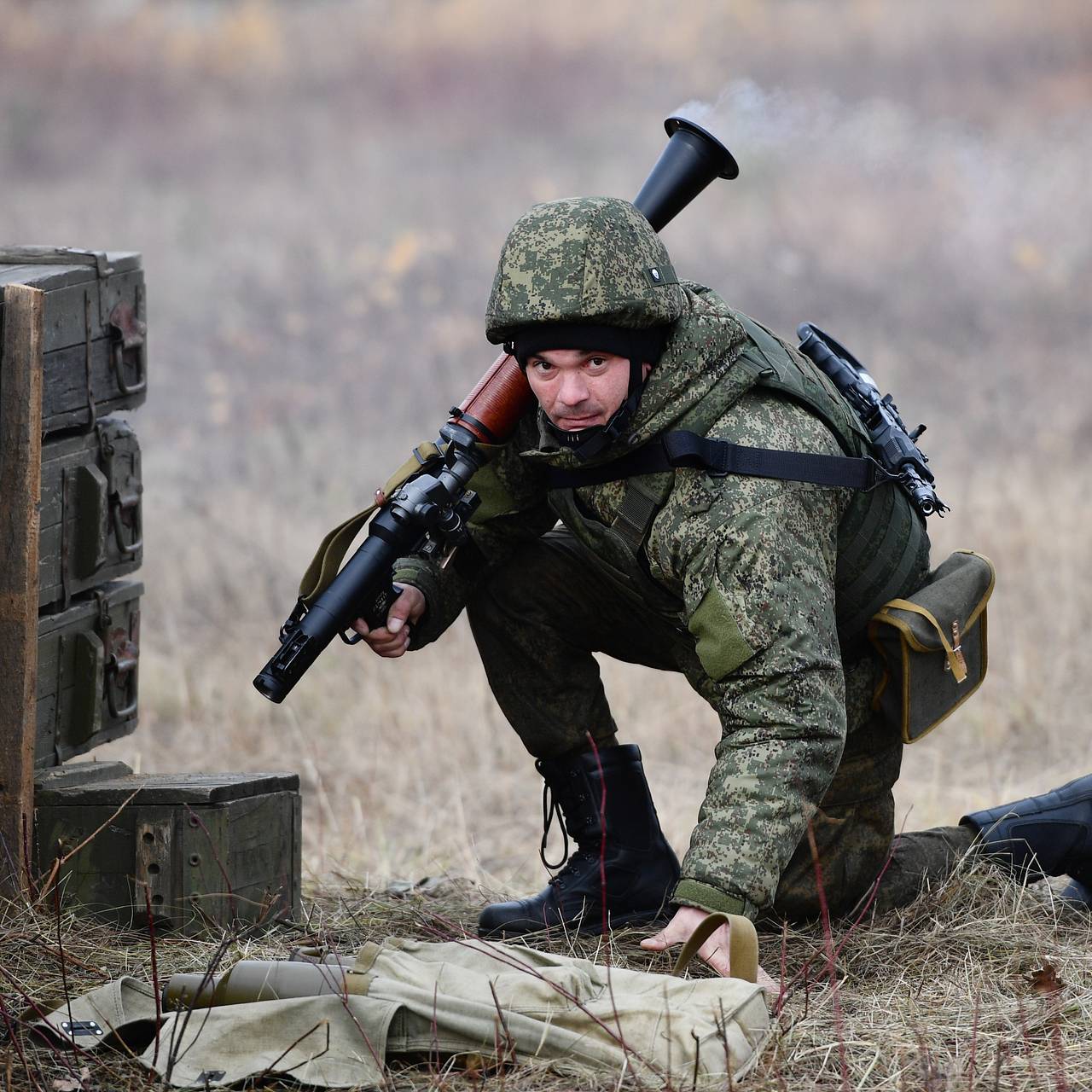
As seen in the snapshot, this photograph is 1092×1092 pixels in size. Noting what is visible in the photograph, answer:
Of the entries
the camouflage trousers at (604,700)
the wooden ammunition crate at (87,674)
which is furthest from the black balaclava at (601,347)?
the wooden ammunition crate at (87,674)

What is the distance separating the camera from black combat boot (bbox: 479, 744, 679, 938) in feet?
13.8

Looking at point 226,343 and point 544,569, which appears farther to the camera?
point 226,343

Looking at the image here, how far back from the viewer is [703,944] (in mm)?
3344

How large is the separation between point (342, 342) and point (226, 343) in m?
1.05

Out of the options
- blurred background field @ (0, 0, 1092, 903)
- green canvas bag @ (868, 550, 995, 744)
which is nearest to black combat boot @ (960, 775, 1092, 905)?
green canvas bag @ (868, 550, 995, 744)

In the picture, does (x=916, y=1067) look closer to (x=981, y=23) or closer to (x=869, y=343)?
(x=869, y=343)

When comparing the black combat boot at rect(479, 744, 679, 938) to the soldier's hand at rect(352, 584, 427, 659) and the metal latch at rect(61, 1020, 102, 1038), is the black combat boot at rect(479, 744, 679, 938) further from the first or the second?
the metal latch at rect(61, 1020, 102, 1038)

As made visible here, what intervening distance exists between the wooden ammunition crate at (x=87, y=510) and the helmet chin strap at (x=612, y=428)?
56.9 inches

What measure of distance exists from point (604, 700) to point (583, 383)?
1236mm

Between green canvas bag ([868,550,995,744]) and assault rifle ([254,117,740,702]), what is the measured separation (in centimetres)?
110

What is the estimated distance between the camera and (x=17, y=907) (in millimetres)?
3832

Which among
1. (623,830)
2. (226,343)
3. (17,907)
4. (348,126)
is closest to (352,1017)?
(17,907)

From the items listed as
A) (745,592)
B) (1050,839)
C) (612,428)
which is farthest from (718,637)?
(1050,839)

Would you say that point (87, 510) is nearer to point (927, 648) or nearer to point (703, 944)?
point (703, 944)
